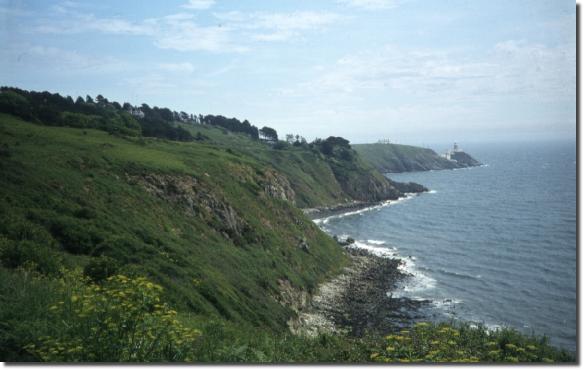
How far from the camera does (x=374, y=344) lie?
1159 centimetres

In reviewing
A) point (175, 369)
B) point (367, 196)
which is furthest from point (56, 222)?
point (367, 196)

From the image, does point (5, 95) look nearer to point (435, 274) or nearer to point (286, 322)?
point (286, 322)

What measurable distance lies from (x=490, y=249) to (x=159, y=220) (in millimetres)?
50780

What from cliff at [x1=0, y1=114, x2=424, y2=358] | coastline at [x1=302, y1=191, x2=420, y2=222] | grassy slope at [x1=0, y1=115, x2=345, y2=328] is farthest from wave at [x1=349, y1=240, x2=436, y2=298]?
coastline at [x1=302, y1=191, x2=420, y2=222]

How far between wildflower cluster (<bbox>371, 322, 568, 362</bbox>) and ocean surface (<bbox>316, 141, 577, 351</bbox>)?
6.58m

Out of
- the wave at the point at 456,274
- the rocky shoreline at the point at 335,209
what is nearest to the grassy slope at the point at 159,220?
the wave at the point at 456,274

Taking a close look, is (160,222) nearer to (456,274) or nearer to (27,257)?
(27,257)

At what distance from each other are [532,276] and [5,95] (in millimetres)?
68732

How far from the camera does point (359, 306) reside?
40.9 meters

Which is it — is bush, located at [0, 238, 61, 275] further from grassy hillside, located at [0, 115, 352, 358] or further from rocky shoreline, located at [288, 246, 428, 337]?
rocky shoreline, located at [288, 246, 428, 337]

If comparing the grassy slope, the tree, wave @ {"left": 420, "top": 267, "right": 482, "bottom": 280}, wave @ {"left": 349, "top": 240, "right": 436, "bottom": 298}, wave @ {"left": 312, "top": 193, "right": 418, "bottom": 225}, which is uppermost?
the tree

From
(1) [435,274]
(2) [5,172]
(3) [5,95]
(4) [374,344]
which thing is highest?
(3) [5,95]

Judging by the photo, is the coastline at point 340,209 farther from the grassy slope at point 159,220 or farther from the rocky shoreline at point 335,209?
the grassy slope at point 159,220

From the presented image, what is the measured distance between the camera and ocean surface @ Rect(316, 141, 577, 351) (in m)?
40.8
